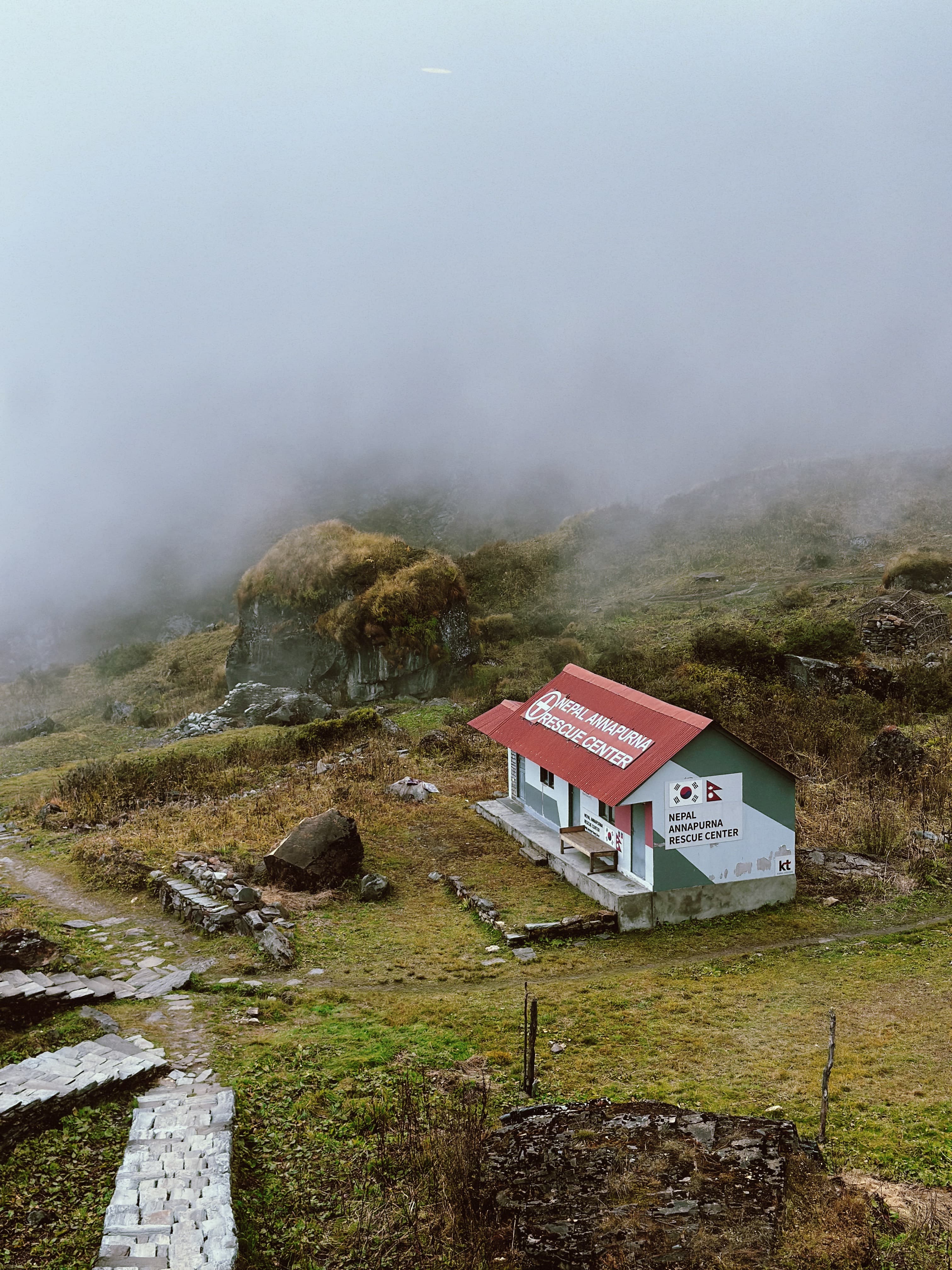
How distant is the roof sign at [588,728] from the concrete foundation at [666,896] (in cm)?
216

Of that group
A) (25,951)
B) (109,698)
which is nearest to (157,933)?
(25,951)

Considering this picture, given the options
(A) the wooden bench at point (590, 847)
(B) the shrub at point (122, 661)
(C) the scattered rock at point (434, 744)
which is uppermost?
(A) the wooden bench at point (590, 847)

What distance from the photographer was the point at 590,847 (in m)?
18.0

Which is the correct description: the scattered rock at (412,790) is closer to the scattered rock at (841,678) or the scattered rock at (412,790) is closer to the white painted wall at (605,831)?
the white painted wall at (605,831)

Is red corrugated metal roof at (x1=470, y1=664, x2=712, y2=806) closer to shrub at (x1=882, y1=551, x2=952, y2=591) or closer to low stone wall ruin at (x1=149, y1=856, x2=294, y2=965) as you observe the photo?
low stone wall ruin at (x1=149, y1=856, x2=294, y2=965)

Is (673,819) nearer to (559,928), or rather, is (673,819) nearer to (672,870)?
(672,870)

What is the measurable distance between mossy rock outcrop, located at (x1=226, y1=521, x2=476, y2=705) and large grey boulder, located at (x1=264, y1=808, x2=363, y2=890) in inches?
749

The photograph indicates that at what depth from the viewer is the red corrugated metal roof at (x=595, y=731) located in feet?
53.6

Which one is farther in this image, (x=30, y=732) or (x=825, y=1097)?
(x=30, y=732)

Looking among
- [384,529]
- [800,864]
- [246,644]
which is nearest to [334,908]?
[800,864]

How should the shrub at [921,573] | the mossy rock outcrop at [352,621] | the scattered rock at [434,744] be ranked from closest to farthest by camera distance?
the scattered rock at [434,744] → the mossy rock outcrop at [352,621] → the shrub at [921,573]

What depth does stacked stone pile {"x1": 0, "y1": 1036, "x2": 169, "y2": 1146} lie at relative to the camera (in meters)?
9.11

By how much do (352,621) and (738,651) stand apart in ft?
50.3

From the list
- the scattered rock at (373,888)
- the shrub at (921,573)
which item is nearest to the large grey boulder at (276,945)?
the scattered rock at (373,888)
